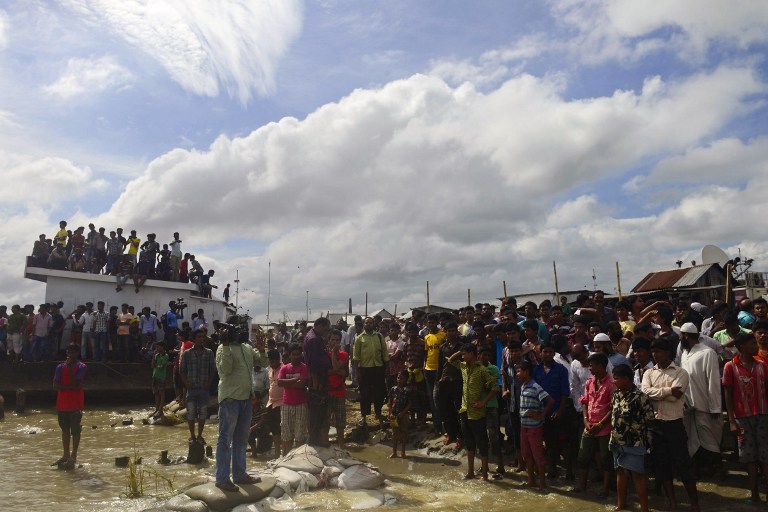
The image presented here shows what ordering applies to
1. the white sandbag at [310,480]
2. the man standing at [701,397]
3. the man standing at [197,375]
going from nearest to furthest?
1. the man standing at [701,397]
2. the white sandbag at [310,480]
3. the man standing at [197,375]

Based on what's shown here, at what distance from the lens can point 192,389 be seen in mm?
9852

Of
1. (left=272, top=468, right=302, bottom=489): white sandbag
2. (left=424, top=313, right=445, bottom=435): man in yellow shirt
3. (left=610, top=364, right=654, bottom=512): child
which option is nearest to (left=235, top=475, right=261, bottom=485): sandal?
(left=272, top=468, right=302, bottom=489): white sandbag

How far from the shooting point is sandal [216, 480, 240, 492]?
6.52m

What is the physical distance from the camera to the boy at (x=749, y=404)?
5898 millimetres

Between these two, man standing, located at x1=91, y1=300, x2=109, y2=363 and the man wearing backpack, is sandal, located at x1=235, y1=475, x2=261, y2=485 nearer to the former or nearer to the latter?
the man wearing backpack

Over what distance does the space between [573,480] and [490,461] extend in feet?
4.74

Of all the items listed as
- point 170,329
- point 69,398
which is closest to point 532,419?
point 69,398

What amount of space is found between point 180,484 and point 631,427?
19.4 feet

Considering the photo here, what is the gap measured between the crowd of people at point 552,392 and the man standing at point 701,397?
13 mm

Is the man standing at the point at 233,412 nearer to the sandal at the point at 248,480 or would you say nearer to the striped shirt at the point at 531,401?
the sandal at the point at 248,480

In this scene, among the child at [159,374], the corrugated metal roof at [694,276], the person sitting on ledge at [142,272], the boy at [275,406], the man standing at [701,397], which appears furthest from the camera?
the corrugated metal roof at [694,276]

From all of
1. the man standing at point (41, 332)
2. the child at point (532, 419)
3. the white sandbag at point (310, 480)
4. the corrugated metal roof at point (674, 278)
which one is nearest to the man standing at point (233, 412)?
the white sandbag at point (310, 480)

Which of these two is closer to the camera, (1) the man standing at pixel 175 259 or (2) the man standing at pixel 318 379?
(2) the man standing at pixel 318 379

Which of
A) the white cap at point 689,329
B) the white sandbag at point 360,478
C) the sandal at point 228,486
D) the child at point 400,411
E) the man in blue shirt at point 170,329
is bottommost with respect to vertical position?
the white sandbag at point 360,478
